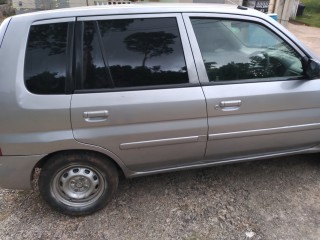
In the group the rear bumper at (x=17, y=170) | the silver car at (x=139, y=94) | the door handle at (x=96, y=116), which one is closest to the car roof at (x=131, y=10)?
the silver car at (x=139, y=94)

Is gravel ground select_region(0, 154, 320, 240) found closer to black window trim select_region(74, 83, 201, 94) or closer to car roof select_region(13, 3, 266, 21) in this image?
black window trim select_region(74, 83, 201, 94)

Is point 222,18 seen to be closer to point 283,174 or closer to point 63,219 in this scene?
point 283,174

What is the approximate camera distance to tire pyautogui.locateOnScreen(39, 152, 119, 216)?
2572mm

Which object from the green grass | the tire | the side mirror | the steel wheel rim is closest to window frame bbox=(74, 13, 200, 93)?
the tire

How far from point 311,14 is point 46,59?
63.9 ft

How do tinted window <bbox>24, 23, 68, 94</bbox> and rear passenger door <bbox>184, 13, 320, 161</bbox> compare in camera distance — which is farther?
rear passenger door <bbox>184, 13, 320, 161</bbox>

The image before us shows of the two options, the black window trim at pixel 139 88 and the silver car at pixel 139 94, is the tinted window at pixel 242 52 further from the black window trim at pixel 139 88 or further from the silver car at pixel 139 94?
the black window trim at pixel 139 88

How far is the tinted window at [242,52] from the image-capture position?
8.80 ft

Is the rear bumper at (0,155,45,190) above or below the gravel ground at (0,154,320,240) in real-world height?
above

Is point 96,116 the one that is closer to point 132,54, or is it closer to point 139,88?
point 139,88

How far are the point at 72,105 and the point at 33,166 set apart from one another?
610 mm

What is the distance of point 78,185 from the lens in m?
2.73

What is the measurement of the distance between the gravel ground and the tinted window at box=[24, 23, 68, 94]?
1.18 metres

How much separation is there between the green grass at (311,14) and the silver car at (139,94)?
14.3 metres
